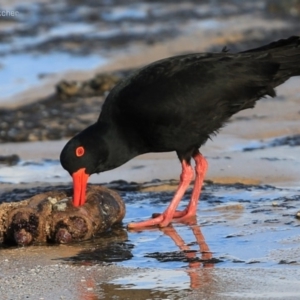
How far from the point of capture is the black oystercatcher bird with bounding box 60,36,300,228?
20.6 feet

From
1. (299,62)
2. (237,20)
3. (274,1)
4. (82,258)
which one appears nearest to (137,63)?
(237,20)

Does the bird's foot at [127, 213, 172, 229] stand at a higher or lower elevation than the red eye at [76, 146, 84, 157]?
lower

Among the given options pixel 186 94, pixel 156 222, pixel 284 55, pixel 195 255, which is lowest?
pixel 195 255

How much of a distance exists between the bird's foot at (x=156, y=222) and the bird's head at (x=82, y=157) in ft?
1.24

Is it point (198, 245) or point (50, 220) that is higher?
point (50, 220)

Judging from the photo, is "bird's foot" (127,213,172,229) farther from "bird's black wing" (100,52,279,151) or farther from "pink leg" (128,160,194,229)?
"bird's black wing" (100,52,279,151)

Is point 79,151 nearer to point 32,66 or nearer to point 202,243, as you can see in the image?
point 202,243

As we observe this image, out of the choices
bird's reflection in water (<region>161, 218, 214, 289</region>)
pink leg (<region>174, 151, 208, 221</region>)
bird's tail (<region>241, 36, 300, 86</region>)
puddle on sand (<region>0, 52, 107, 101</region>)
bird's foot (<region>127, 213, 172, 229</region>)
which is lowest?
bird's reflection in water (<region>161, 218, 214, 289</region>)

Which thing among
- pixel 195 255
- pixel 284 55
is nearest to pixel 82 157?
pixel 195 255

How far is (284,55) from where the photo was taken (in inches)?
268

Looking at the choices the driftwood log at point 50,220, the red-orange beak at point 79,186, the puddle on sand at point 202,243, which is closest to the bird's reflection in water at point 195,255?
the puddle on sand at point 202,243

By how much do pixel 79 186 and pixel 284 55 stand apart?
183cm

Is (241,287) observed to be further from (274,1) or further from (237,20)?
(274,1)

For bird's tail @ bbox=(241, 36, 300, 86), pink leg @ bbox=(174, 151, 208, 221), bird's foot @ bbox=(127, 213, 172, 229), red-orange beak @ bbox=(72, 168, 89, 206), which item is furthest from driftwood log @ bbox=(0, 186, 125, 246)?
bird's tail @ bbox=(241, 36, 300, 86)
